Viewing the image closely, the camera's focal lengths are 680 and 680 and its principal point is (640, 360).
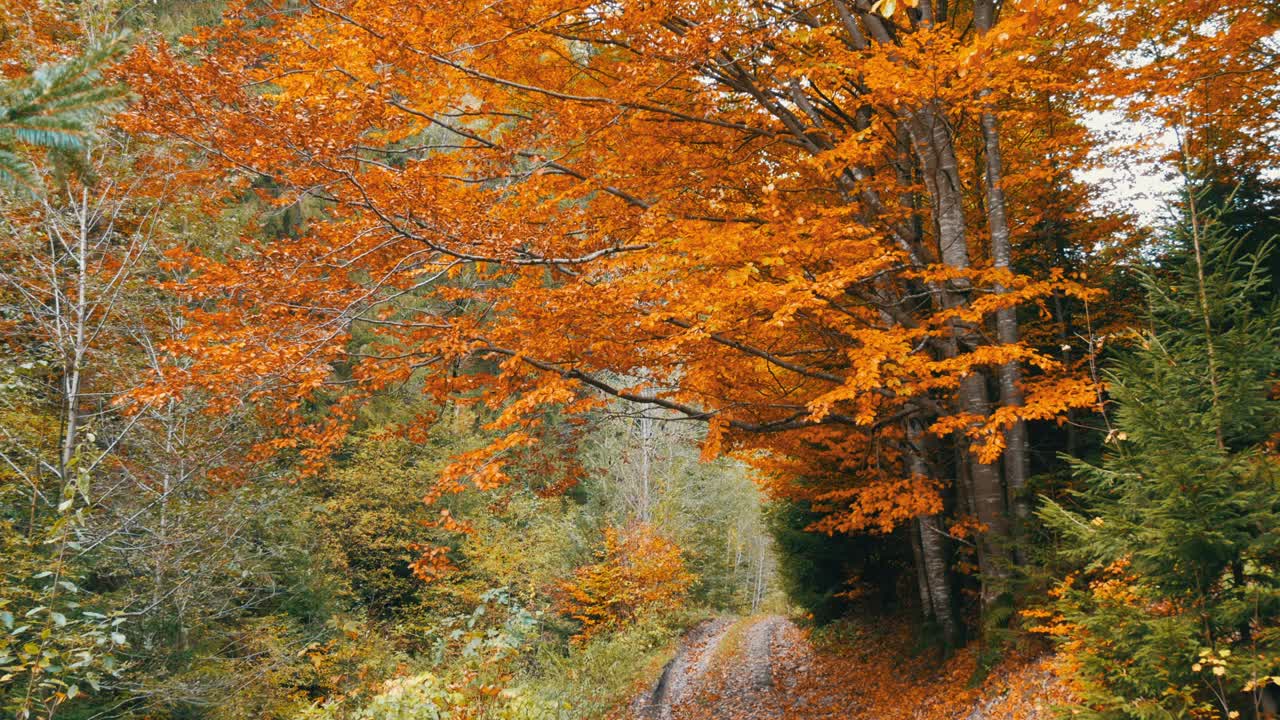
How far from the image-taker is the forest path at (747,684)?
1088cm

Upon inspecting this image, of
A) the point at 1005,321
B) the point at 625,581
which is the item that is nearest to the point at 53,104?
the point at 1005,321

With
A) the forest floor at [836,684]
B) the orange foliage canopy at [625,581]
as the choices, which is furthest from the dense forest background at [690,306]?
the orange foliage canopy at [625,581]

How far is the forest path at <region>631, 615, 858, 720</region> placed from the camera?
10.9 meters

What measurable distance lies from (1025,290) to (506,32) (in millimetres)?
5566

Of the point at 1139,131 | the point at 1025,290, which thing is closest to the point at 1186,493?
the point at 1025,290

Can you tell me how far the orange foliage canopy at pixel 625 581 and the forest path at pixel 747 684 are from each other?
1.69 meters

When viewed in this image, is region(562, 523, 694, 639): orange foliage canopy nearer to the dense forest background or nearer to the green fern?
the dense forest background

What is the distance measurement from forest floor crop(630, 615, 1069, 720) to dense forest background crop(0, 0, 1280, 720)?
30 cm

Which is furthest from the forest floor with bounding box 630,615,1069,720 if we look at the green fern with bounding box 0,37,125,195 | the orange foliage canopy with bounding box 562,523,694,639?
the green fern with bounding box 0,37,125,195

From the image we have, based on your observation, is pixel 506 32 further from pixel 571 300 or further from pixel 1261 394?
pixel 1261 394

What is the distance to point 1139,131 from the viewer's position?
8242mm

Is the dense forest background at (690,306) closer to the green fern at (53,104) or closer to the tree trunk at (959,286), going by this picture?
the tree trunk at (959,286)

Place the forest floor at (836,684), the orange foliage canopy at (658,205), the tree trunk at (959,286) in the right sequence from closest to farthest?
the orange foliage canopy at (658,205), the forest floor at (836,684), the tree trunk at (959,286)

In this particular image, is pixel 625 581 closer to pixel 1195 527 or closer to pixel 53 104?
pixel 1195 527
